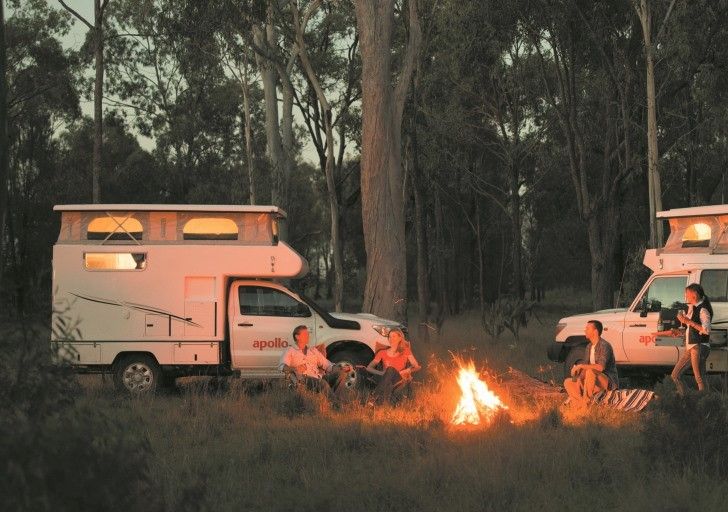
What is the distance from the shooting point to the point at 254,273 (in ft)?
54.1

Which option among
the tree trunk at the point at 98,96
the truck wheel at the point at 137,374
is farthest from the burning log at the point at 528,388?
the tree trunk at the point at 98,96

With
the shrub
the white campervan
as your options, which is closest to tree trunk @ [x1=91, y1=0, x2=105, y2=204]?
the white campervan

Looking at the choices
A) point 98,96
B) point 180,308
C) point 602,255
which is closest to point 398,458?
point 180,308

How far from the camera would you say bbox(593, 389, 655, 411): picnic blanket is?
13.8m

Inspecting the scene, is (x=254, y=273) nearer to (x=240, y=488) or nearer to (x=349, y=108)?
(x=240, y=488)

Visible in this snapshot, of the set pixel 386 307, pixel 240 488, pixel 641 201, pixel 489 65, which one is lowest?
pixel 240 488

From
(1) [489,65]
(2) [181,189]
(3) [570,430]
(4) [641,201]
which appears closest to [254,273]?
(3) [570,430]

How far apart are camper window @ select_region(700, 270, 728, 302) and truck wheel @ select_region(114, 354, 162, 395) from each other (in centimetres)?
765

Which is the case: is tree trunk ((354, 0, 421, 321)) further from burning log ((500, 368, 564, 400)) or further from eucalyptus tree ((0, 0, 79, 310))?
eucalyptus tree ((0, 0, 79, 310))

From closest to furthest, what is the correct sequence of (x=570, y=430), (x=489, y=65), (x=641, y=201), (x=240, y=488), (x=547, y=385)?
(x=240, y=488) < (x=570, y=430) < (x=547, y=385) < (x=489, y=65) < (x=641, y=201)

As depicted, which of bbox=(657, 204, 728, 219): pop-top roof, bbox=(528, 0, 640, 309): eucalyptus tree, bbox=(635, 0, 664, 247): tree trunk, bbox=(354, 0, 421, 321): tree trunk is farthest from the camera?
bbox=(528, 0, 640, 309): eucalyptus tree

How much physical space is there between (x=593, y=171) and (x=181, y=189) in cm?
1941

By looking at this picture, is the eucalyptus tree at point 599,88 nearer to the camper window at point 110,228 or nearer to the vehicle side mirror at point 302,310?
the vehicle side mirror at point 302,310

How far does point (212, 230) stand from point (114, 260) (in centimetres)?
144
